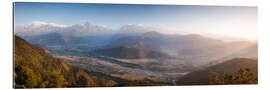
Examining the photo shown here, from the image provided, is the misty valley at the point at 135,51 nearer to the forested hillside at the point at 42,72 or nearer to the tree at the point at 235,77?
the forested hillside at the point at 42,72

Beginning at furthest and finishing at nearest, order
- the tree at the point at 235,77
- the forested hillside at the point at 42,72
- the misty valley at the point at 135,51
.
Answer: the tree at the point at 235,77 < the misty valley at the point at 135,51 < the forested hillside at the point at 42,72

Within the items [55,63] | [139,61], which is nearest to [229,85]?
[139,61]

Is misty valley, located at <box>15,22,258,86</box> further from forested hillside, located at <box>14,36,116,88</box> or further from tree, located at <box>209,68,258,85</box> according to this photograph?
tree, located at <box>209,68,258,85</box>

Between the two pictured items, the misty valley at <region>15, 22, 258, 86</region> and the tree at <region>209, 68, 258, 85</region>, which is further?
the tree at <region>209, 68, 258, 85</region>

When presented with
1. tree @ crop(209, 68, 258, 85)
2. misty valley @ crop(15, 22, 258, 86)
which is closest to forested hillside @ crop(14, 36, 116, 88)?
misty valley @ crop(15, 22, 258, 86)

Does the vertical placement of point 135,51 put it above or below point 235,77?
above

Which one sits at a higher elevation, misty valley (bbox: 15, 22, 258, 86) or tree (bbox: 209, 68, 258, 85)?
misty valley (bbox: 15, 22, 258, 86)

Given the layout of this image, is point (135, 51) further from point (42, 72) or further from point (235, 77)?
point (235, 77)

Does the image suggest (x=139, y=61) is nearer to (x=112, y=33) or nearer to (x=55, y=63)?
(x=112, y=33)

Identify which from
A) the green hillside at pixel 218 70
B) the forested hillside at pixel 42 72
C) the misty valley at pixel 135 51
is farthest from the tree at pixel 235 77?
the forested hillside at pixel 42 72

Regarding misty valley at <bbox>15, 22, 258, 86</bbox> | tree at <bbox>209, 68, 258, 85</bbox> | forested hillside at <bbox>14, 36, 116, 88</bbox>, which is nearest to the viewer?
forested hillside at <bbox>14, 36, 116, 88</bbox>

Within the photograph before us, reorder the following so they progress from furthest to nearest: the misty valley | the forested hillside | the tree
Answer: the tree, the misty valley, the forested hillside

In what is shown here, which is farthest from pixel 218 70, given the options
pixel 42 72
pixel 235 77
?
pixel 42 72
